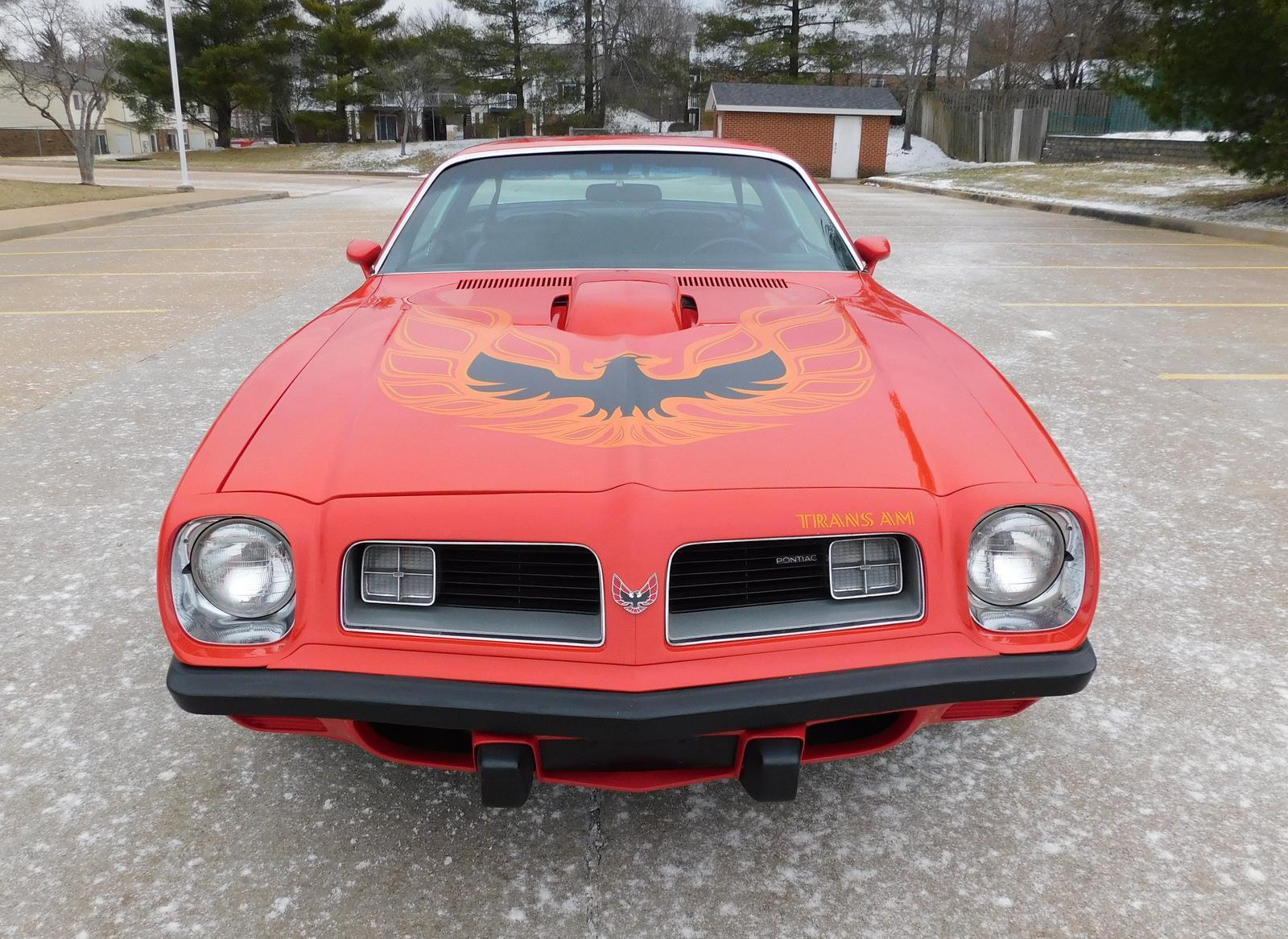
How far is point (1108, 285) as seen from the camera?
346 inches

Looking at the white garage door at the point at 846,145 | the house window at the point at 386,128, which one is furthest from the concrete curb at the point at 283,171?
the house window at the point at 386,128

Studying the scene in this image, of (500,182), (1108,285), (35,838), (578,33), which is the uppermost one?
(578,33)

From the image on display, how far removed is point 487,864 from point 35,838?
970mm

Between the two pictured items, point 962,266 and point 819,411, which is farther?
point 962,266

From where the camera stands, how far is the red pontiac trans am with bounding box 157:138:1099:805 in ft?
5.37

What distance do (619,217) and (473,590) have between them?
6.01 ft

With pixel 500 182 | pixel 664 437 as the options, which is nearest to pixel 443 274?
pixel 500 182

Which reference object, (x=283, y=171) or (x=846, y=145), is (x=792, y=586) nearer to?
(x=846, y=145)

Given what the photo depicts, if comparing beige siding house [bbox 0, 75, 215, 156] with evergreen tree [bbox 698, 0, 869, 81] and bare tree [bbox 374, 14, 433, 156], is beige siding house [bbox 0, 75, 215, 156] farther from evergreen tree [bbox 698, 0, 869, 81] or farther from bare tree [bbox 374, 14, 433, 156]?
evergreen tree [bbox 698, 0, 869, 81]

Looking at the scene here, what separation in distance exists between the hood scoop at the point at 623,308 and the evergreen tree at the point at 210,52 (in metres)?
47.7

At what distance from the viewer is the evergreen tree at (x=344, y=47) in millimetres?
44688

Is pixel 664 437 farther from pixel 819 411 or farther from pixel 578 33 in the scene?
pixel 578 33

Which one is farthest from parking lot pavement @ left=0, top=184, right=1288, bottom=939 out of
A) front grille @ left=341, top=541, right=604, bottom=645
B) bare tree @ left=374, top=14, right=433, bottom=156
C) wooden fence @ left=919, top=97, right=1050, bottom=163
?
bare tree @ left=374, top=14, right=433, bottom=156

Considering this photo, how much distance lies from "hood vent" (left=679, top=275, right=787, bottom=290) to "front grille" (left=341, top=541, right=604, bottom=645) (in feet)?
4.35
